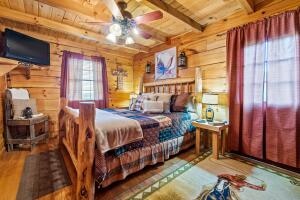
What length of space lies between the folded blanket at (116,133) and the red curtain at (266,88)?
5.75 feet

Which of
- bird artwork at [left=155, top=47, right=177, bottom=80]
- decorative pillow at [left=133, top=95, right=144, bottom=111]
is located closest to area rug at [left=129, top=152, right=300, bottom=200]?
Answer: decorative pillow at [left=133, top=95, right=144, bottom=111]

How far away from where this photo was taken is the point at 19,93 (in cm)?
306

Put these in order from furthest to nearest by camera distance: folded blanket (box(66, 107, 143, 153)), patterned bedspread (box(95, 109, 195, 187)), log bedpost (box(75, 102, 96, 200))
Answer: patterned bedspread (box(95, 109, 195, 187)) < folded blanket (box(66, 107, 143, 153)) < log bedpost (box(75, 102, 96, 200))

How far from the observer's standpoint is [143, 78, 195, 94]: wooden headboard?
3.42 metres

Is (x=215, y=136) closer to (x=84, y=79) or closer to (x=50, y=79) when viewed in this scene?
(x=84, y=79)

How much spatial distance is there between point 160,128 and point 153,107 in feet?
2.45

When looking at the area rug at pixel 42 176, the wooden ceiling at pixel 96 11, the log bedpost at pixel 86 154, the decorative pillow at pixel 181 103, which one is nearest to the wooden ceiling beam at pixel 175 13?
the wooden ceiling at pixel 96 11

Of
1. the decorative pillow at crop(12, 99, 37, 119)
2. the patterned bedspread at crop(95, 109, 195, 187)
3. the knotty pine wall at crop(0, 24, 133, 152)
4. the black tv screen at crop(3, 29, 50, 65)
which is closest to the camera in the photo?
the patterned bedspread at crop(95, 109, 195, 187)

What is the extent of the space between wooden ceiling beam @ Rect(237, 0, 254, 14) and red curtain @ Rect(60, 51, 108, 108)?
3.48 m

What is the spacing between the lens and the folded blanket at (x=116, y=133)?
1611mm

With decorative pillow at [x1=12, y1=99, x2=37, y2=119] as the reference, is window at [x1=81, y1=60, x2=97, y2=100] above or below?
above

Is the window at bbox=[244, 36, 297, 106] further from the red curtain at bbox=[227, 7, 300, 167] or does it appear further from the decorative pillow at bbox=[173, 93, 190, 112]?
the decorative pillow at bbox=[173, 93, 190, 112]

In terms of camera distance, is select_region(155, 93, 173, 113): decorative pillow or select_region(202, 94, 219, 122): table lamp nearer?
select_region(202, 94, 219, 122): table lamp

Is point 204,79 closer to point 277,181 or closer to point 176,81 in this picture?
point 176,81
